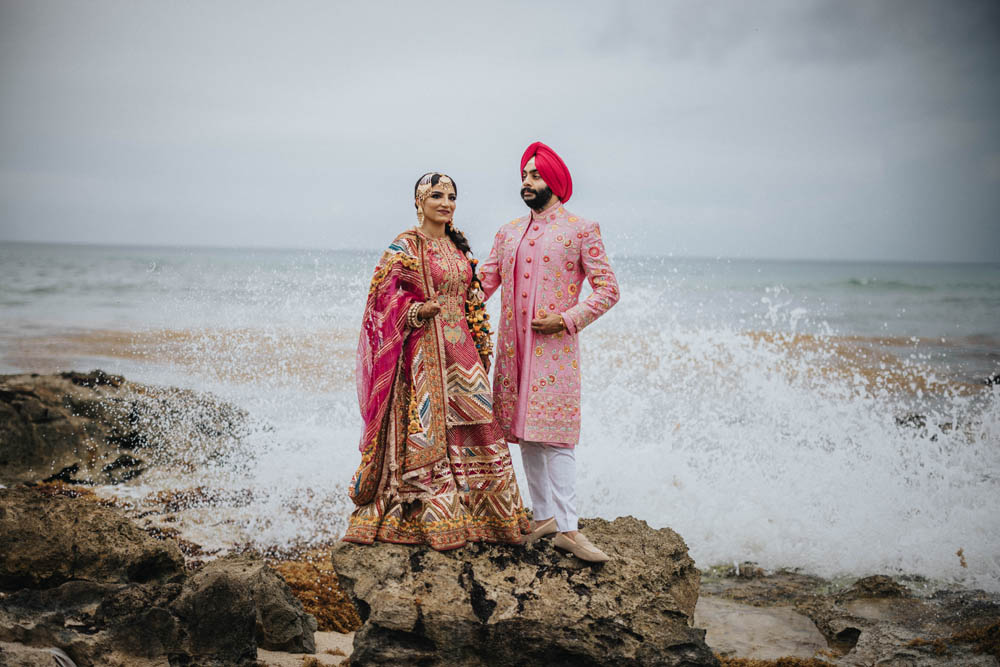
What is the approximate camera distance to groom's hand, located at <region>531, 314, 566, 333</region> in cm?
394

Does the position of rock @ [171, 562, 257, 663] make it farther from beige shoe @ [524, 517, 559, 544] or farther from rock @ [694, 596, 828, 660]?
rock @ [694, 596, 828, 660]

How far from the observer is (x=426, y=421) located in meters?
3.90

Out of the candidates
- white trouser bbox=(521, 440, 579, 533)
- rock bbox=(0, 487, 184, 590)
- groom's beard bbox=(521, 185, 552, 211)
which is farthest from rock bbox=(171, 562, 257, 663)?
groom's beard bbox=(521, 185, 552, 211)

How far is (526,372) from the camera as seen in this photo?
4090mm

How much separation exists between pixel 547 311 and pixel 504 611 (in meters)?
1.52

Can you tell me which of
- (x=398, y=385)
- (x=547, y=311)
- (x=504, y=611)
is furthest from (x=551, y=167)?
(x=504, y=611)

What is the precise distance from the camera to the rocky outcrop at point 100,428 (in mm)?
7648

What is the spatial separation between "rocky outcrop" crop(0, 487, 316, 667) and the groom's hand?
1.95 m

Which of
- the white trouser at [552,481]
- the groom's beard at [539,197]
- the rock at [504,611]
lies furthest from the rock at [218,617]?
the groom's beard at [539,197]

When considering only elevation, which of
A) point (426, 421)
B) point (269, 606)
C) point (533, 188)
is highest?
point (533, 188)

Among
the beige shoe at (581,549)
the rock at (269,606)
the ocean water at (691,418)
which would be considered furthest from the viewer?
the ocean water at (691,418)

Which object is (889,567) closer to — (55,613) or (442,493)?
(442,493)

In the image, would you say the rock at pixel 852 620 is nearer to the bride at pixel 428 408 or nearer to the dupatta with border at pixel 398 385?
the bride at pixel 428 408

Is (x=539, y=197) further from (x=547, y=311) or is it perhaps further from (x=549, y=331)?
(x=549, y=331)
